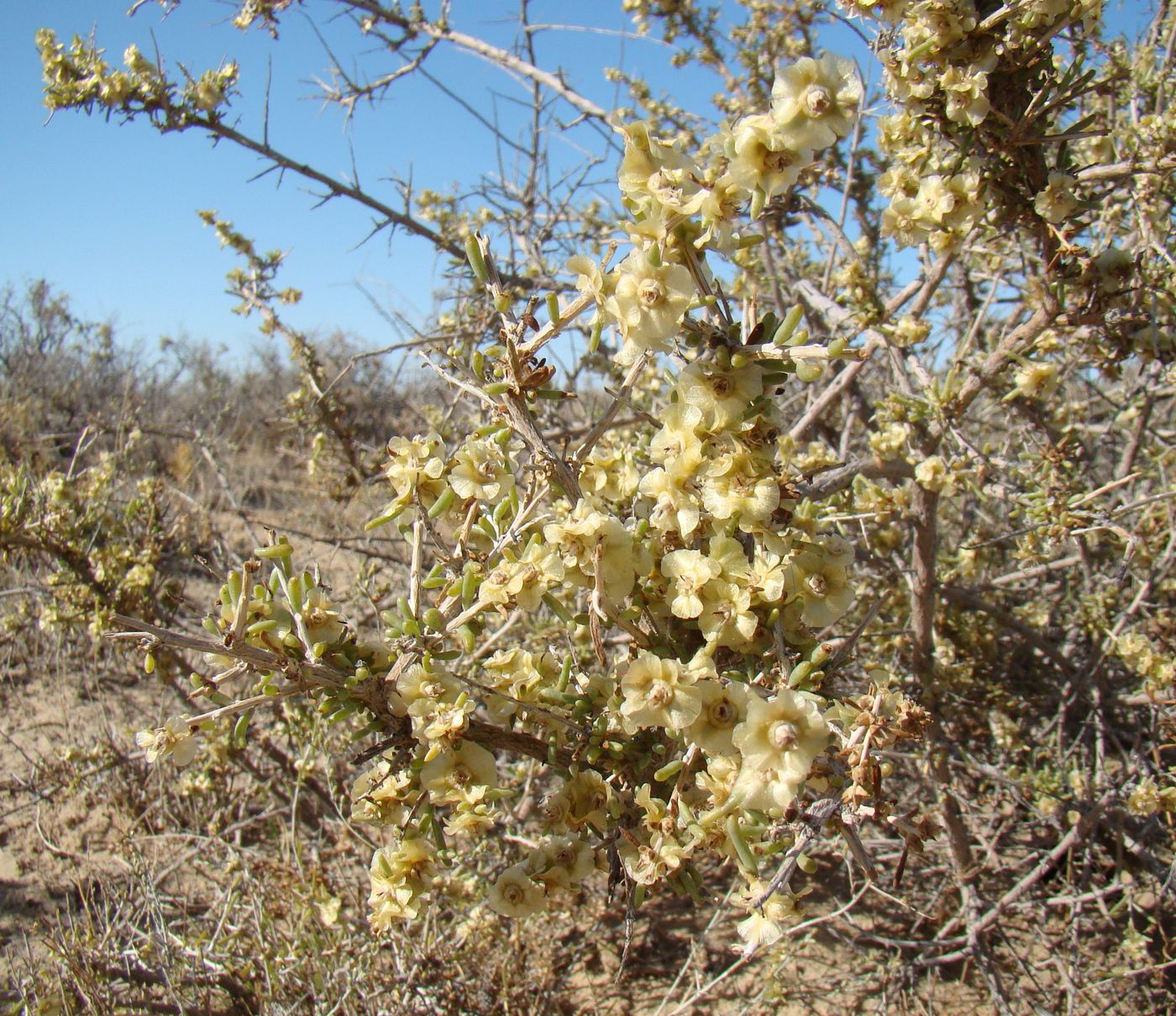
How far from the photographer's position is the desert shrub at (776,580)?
1.13 m

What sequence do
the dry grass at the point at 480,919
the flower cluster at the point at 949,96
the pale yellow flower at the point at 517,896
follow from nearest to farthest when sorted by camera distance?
the pale yellow flower at the point at 517,896, the flower cluster at the point at 949,96, the dry grass at the point at 480,919

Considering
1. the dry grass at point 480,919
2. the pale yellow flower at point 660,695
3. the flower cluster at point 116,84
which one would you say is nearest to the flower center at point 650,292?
the pale yellow flower at point 660,695

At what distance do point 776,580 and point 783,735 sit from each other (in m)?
0.27

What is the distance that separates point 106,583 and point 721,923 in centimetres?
296

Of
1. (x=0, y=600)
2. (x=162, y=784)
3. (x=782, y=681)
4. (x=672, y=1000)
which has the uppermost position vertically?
(x=0, y=600)

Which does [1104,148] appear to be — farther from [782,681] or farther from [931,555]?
[782,681]

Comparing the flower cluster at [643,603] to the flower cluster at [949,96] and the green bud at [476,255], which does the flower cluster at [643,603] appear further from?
the flower cluster at [949,96]

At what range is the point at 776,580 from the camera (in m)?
1.17

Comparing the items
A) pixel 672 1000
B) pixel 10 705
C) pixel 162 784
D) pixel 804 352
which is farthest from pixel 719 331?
pixel 10 705

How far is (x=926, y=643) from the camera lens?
7.85 feet

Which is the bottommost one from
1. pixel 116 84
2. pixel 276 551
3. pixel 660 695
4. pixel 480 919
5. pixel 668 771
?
pixel 480 919

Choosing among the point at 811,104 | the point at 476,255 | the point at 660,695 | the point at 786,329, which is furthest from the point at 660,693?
the point at 811,104

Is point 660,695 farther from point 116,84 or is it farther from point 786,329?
point 116,84

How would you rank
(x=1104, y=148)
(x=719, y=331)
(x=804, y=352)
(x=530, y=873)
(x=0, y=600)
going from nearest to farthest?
(x=804, y=352) < (x=719, y=331) < (x=530, y=873) < (x=1104, y=148) < (x=0, y=600)
